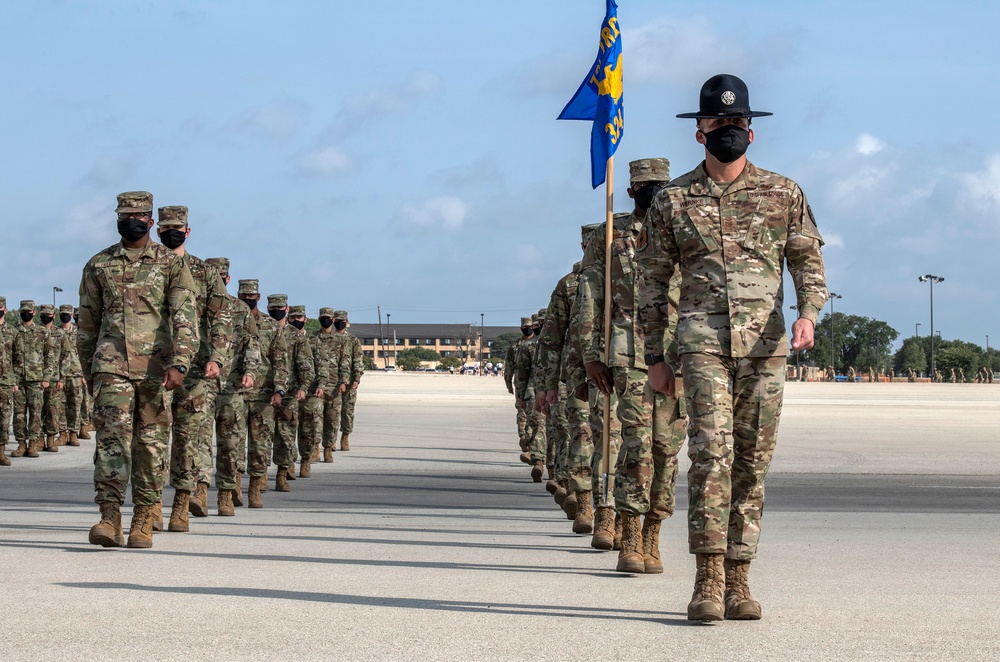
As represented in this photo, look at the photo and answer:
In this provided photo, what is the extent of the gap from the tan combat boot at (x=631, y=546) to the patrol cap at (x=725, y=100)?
9.25 feet

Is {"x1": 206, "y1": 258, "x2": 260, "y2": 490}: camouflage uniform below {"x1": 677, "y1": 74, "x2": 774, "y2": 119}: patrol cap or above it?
below

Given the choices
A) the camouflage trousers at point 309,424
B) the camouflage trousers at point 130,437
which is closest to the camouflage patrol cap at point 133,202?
the camouflage trousers at point 130,437

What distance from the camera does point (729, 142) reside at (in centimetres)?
706

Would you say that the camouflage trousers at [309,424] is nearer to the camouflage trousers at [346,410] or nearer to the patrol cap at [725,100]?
the camouflage trousers at [346,410]

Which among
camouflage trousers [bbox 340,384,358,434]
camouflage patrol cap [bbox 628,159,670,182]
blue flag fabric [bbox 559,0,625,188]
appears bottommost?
camouflage trousers [bbox 340,384,358,434]

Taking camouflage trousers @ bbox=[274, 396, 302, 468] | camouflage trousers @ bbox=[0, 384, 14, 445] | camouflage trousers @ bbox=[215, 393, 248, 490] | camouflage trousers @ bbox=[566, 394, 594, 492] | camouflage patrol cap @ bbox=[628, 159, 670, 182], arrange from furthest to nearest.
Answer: camouflage trousers @ bbox=[0, 384, 14, 445], camouflage trousers @ bbox=[274, 396, 302, 468], camouflage trousers @ bbox=[215, 393, 248, 490], camouflage trousers @ bbox=[566, 394, 594, 492], camouflage patrol cap @ bbox=[628, 159, 670, 182]

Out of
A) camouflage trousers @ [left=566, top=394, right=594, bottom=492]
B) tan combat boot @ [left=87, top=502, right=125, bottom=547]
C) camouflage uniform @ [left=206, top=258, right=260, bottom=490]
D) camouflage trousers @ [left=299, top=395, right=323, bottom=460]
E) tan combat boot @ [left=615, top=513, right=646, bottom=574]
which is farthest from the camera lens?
camouflage trousers @ [left=299, top=395, right=323, bottom=460]

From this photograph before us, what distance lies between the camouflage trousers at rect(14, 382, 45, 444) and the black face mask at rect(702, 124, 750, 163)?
59.6ft

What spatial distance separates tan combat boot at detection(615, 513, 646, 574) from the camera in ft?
28.6

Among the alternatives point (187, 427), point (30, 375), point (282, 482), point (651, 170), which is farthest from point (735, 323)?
point (30, 375)

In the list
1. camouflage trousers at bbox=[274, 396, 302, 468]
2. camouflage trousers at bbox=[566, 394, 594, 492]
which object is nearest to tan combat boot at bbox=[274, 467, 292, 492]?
camouflage trousers at bbox=[274, 396, 302, 468]

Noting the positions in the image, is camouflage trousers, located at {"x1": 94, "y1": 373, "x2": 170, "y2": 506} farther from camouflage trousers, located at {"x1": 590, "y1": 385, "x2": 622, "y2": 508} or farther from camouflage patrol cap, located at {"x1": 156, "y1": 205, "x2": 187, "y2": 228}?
camouflage trousers, located at {"x1": 590, "y1": 385, "x2": 622, "y2": 508}

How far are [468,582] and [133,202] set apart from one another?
3.99 meters

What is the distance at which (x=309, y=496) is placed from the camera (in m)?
15.7
